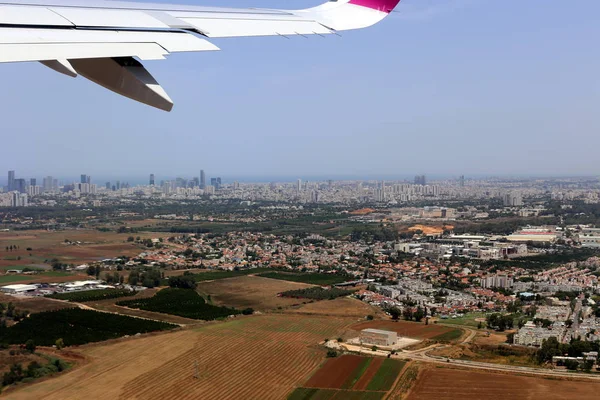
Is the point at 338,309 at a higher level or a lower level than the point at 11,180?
lower

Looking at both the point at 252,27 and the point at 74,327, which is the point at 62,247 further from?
the point at 252,27

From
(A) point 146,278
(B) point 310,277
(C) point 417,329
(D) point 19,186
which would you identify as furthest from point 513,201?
(D) point 19,186

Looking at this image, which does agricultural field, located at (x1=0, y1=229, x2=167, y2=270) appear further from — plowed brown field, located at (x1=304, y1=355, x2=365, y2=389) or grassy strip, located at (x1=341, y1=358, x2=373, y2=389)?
grassy strip, located at (x1=341, y1=358, x2=373, y2=389)

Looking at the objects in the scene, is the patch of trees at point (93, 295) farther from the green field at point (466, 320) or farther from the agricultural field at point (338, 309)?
the green field at point (466, 320)

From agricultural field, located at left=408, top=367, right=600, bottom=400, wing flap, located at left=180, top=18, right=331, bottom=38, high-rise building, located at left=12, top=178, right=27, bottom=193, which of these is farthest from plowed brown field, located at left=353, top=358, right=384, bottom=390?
high-rise building, located at left=12, top=178, right=27, bottom=193

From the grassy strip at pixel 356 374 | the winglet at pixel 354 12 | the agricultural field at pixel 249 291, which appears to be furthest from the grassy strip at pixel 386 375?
the winglet at pixel 354 12

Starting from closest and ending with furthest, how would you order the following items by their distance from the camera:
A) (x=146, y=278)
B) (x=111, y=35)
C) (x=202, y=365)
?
1. (x=111, y=35)
2. (x=202, y=365)
3. (x=146, y=278)
